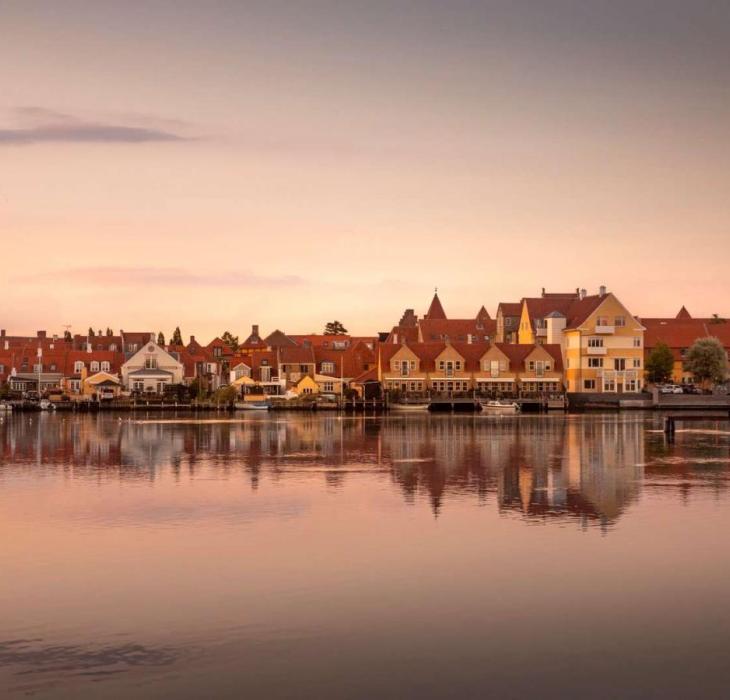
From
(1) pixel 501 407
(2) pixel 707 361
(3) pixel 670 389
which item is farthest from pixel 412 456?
(2) pixel 707 361

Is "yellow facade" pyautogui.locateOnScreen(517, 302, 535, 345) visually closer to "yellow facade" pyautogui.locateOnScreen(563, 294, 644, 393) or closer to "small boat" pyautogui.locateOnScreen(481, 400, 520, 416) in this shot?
"yellow facade" pyautogui.locateOnScreen(563, 294, 644, 393)

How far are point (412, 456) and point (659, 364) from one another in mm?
92423

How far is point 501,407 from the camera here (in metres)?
116

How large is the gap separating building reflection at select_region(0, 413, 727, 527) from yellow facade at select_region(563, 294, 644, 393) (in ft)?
132

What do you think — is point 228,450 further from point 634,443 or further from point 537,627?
point 537,627

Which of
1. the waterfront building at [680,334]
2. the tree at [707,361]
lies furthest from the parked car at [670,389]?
the waterfront building at [680,334]

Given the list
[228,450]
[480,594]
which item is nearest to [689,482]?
[480,594]

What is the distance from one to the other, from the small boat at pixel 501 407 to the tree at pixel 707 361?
24.6 meters

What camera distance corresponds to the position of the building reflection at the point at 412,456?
35781mm

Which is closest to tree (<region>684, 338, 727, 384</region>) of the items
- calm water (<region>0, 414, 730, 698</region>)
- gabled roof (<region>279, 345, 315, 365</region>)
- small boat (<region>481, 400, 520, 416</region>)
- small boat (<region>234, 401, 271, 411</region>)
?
small boat (<region>481, 400, 520, 416</region>)

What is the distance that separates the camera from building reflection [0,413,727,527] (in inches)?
1409

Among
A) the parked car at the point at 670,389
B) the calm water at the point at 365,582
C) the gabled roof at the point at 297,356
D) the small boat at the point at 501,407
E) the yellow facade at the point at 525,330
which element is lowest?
the calm water at the point at 365,582

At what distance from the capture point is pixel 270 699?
1462 cm

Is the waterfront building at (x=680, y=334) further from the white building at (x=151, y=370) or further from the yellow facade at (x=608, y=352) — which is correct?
the white building at (x=151, y=370)
